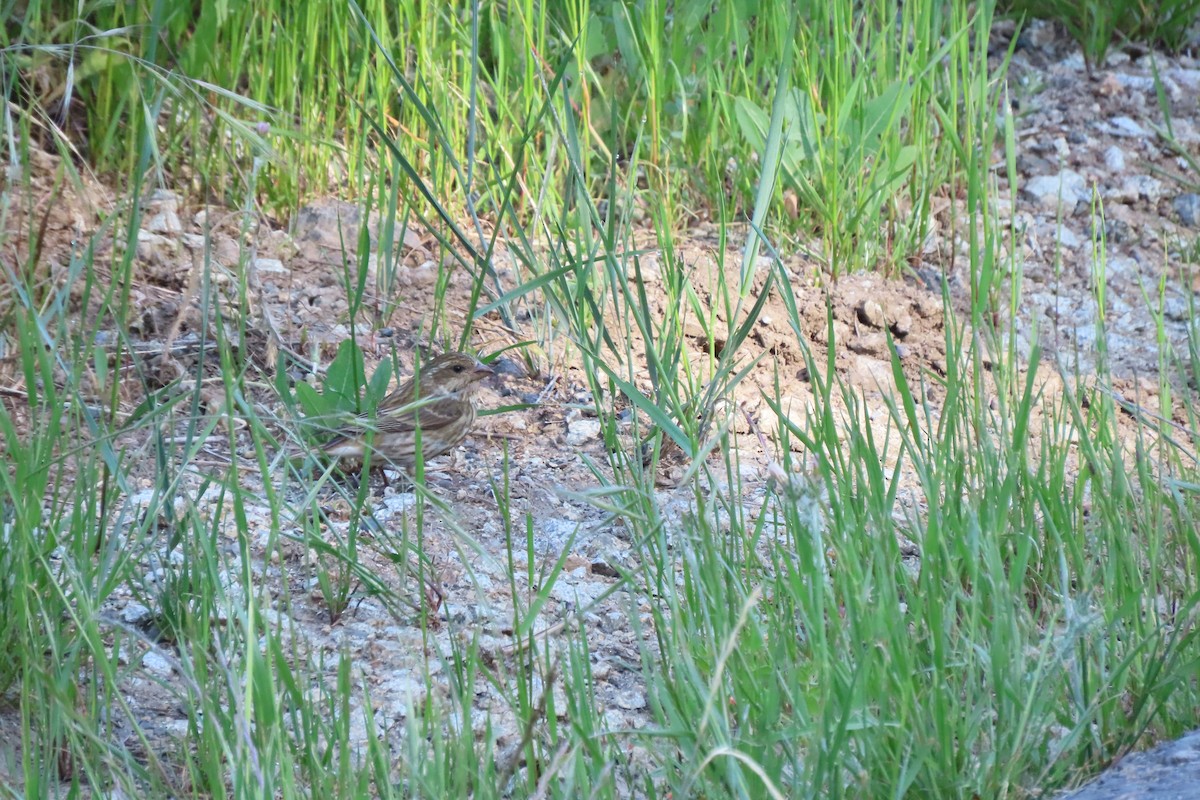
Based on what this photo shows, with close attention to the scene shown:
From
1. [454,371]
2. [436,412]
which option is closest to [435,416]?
[436,412]

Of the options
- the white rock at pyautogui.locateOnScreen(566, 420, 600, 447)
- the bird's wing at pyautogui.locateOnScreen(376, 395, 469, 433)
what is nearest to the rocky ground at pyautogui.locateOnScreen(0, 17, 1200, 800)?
the white rock at pyautogui.locateOnScreen(566, 420, 600, 447)

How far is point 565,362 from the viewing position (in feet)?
14.7

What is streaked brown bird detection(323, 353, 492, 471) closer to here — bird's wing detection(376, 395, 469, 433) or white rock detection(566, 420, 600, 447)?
bird's wing detection(376, 395, 469, 433)

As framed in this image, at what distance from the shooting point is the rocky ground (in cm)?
312

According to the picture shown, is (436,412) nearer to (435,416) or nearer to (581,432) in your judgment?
(435,416)

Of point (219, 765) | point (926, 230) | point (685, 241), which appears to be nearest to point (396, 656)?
point (219, 765)

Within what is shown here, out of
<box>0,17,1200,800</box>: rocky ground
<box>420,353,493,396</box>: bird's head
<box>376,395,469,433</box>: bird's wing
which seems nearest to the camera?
<box>0,17,1200,800</box>: rocky ground

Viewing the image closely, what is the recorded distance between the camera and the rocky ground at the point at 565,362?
123 inches

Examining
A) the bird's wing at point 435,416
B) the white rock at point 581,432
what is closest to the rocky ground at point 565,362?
the white rock at point 581,432

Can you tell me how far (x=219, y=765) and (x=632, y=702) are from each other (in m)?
0.94

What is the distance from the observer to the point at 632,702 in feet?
9.64

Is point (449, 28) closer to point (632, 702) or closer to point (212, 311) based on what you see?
point (212, 311)

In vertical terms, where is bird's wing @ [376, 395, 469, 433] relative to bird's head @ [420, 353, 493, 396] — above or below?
below

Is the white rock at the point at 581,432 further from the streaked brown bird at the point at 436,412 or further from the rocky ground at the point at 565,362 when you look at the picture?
the streaked brown bird at the point at 436,412
